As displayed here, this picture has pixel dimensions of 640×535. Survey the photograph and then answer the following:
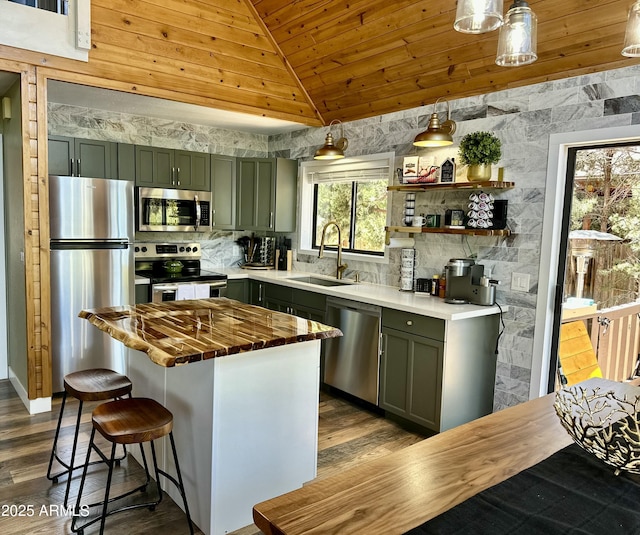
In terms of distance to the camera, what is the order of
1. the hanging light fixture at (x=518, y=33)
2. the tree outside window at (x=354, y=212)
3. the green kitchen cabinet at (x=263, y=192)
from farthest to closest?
the green kitchen cabinet at (x=263, y=192)
the tree outside window at (x=354, y=212)
the hanging light fixture at (x=518, y=33)

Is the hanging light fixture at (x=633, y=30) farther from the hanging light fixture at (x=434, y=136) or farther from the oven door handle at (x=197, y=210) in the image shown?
the oven door handle at (x=197, y=210)

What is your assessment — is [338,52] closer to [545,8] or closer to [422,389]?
[545,8]

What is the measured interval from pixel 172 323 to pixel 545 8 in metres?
2.75

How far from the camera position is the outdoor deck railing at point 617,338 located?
2963 mm

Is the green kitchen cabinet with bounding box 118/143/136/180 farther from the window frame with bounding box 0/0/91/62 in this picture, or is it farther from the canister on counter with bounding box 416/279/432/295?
the canister on counter with bounding box 416/279/432/295

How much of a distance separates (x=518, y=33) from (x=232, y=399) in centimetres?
187

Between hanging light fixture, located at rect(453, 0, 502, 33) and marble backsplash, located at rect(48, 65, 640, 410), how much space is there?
6.07 feet

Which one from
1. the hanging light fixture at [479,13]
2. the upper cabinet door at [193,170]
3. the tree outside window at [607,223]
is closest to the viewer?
the hanging light fixture at [479,13]

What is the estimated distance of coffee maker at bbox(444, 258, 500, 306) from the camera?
3.51 m

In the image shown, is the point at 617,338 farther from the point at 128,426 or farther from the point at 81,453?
the point at 81,453

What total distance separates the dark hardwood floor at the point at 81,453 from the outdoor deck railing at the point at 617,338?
4.45ft

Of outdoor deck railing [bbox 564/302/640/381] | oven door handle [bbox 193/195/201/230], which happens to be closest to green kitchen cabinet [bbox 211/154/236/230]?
oven door handle [bbox 193/195/201/230]

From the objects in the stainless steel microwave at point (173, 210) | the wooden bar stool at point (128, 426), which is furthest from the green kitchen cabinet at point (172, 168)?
the wooden bar stool at point (128, 426)

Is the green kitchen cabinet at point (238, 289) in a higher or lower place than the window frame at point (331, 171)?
lower
